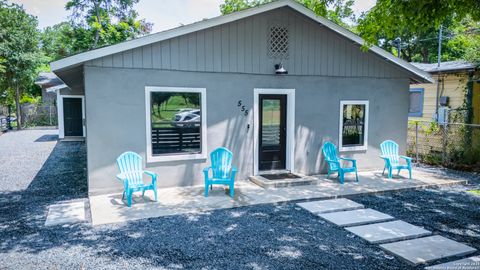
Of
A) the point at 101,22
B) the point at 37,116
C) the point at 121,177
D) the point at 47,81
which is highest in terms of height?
the point at 101,22

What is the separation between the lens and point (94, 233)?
4520 millimetres

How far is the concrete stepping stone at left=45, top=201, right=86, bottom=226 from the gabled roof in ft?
7.74

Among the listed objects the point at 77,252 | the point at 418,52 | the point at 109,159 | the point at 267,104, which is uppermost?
the point at 418,52

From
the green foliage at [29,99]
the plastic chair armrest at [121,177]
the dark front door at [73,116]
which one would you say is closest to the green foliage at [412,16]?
the plastic chair armrest at [121,177]

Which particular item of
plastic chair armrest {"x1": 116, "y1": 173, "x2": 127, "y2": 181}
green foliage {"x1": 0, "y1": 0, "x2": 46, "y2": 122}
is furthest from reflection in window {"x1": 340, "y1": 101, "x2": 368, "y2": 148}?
green foliage {"x1": 0, "y1": 0, "x2": 46, "y2": 122}

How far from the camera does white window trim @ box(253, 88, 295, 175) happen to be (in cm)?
741

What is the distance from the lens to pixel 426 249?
3996 millimetres

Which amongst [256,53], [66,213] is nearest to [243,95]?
[256,53]

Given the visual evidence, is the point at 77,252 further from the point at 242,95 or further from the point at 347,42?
the point at 347,42

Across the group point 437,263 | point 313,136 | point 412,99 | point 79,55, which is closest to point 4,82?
point 79,55

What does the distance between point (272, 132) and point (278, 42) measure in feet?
6.65

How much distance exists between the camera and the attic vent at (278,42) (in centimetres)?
735

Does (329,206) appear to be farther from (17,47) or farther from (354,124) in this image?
(17,47)

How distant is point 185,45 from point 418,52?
29049mm
